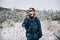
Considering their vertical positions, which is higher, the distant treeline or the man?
the distant treeline

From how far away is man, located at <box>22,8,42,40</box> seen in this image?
1.77 m

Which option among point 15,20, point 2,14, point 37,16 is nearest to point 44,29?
point 37,16

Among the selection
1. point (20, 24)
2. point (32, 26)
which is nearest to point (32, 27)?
point (32, 26)

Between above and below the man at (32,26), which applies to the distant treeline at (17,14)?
above

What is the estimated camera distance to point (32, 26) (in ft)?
5.86

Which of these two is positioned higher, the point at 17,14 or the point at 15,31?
the point at 17,14

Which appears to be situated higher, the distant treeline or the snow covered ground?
the distant treeline

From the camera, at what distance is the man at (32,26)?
177cm

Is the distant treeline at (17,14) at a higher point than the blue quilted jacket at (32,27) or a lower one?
higher

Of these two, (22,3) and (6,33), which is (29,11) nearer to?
(22,3)

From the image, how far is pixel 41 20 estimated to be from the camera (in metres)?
1.83

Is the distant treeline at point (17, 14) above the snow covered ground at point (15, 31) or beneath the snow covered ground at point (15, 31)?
above

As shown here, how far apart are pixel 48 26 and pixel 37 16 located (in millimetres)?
192

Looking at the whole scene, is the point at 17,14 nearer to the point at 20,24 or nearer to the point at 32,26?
the point at 20,24
